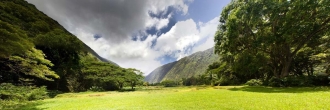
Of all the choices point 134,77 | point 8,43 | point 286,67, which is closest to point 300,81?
point 286,67

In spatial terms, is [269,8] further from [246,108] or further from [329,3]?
[246,108]

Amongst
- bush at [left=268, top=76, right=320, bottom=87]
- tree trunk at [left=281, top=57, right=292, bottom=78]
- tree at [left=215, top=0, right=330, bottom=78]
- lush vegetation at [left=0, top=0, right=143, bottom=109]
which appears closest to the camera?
tree at [left=215, top=0, right=330, bottom=78]

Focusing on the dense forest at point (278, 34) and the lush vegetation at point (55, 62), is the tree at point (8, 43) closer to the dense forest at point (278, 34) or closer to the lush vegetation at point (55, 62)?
the lush vegetation at point (55, 62)

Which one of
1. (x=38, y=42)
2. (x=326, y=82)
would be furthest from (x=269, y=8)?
(x=38, y=42)

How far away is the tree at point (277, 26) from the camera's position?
2005cm

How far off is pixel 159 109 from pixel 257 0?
65.4ft

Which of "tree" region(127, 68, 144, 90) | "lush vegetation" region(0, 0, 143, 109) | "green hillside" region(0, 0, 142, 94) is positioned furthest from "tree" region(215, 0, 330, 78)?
"tree" region(127, 68, 144, 90)

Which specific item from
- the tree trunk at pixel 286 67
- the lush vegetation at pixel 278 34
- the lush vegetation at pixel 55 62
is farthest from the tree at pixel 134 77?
the tree trunk at pixel 286 67

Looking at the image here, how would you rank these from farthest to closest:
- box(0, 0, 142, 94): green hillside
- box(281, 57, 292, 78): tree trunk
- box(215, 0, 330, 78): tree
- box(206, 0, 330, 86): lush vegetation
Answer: box(0, 0, 142, 94): green hillside
box(281, 57, 292, 78): tree trunk
box(206, 0, 330, 86): lush vegetation
box(215, 0, 330, 78): tree

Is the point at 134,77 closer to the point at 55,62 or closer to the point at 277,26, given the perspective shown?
the point at 55,62

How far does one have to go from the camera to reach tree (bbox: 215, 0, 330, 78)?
789 inches

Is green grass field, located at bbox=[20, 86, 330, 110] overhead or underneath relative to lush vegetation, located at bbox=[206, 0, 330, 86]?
underneath

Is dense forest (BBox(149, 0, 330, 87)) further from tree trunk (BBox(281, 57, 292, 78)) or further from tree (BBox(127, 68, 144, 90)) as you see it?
tree (BBox(127, 68, 144, 90))

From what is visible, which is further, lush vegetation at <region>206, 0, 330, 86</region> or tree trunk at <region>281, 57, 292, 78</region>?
tree trunk at <region>281, 57, 292, 78</region>
